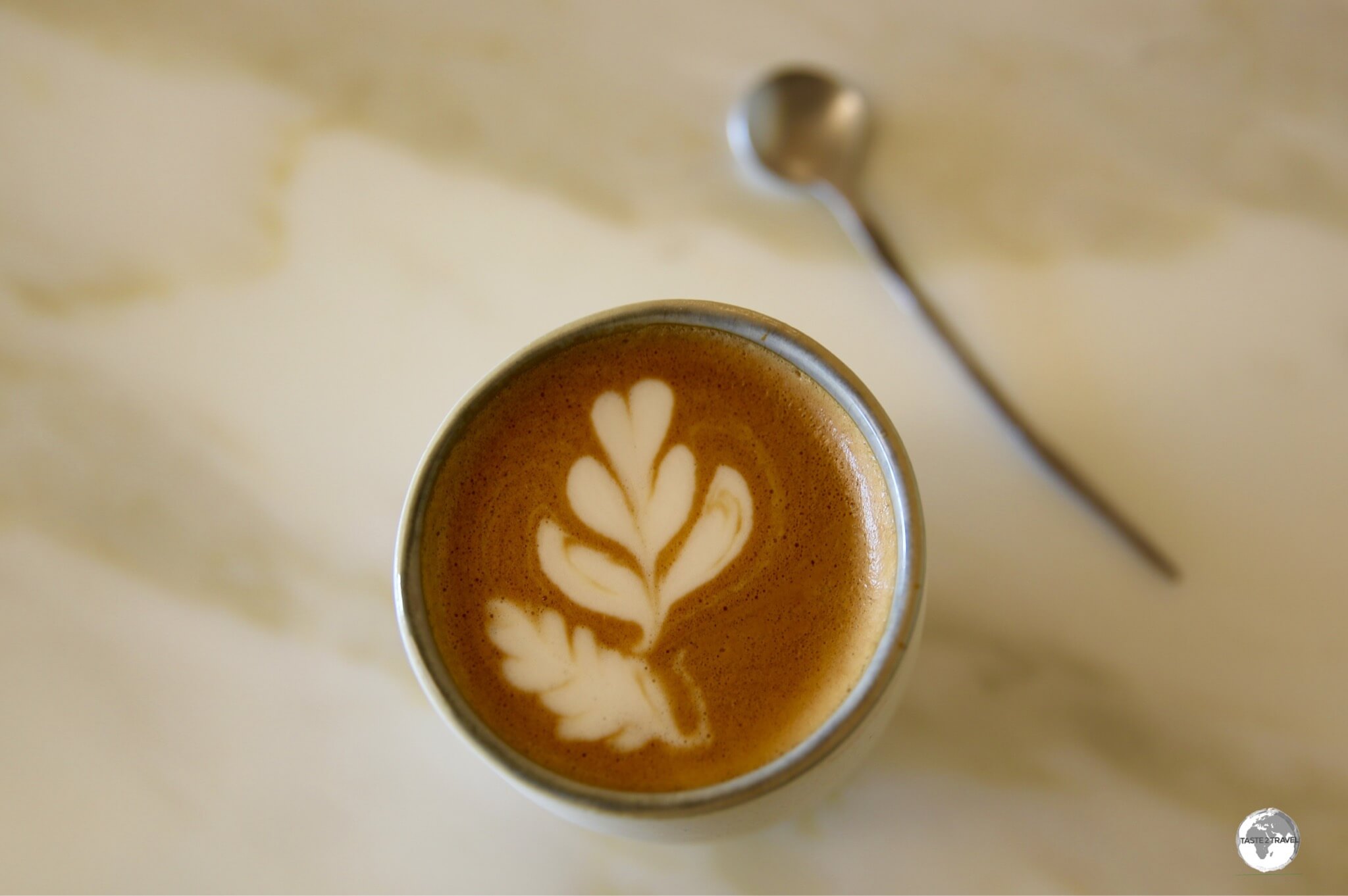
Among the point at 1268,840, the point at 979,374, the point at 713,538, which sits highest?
the point at 713,538

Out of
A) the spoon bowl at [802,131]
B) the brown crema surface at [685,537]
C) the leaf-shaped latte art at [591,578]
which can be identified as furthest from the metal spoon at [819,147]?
the leaf-shaped latte art at [591,578]

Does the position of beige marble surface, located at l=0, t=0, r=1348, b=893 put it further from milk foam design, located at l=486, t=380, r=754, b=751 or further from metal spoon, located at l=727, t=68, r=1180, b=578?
milk foam design, located at l=486, t=380, r=754, b=751

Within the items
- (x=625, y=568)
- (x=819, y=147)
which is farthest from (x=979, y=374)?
(x=625, y=568)

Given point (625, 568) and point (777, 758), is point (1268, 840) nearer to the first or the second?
point (777, 758)

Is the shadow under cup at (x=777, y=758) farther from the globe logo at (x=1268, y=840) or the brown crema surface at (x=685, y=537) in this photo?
the globe logo at (x=1268, y=840)

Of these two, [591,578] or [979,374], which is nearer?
[591,578]

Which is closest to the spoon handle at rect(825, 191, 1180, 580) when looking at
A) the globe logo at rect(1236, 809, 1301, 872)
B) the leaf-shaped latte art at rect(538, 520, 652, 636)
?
the globe logo at rect(1236, 809, 1301, 872)
